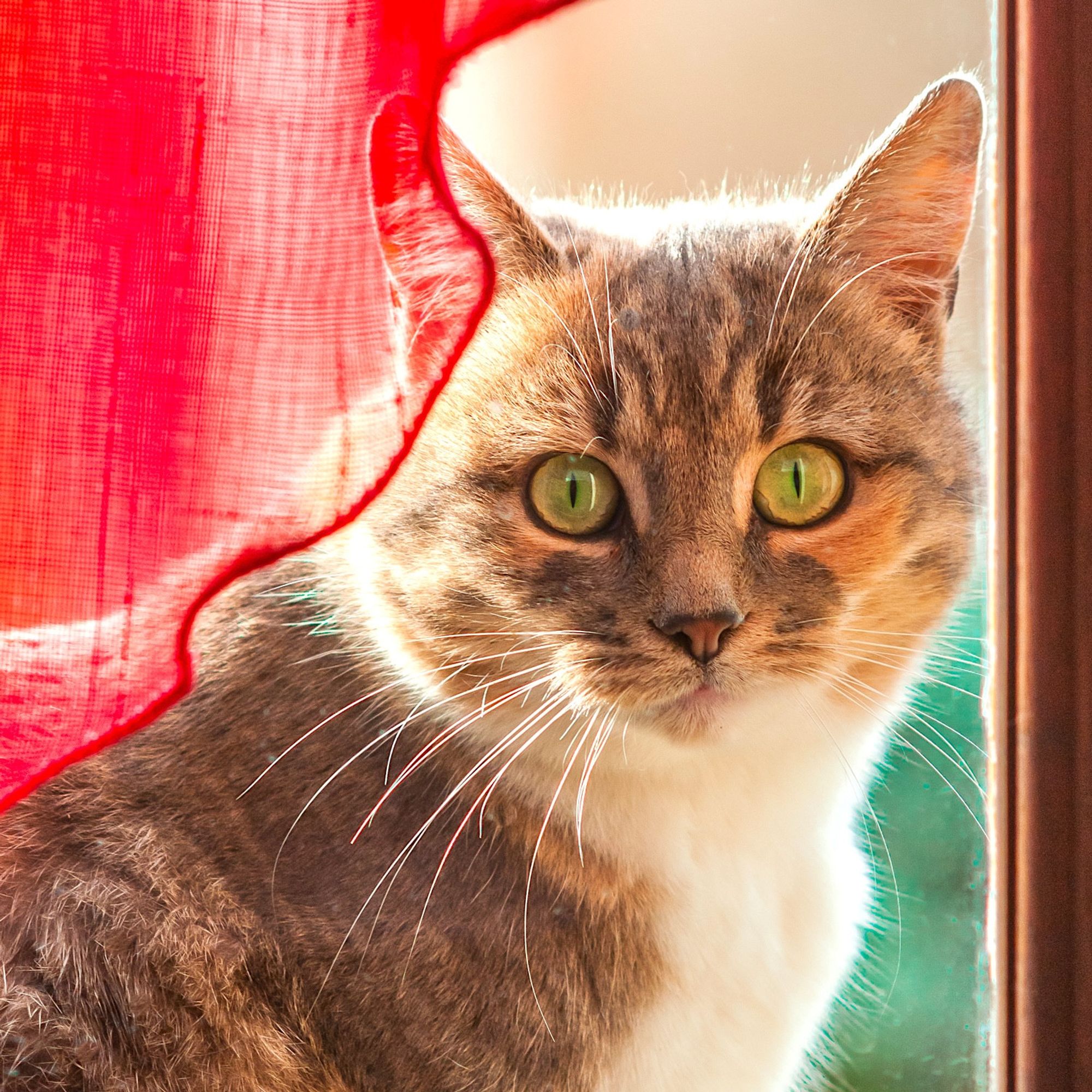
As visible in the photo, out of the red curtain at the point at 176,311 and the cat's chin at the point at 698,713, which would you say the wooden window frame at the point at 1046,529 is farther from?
the red curtain at the point at 176,311

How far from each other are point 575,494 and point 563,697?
15 cm

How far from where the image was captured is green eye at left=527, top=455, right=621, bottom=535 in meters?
0.81

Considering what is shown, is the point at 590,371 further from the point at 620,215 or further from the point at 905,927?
the point at 905,927

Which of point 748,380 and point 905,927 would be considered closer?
point 748,380

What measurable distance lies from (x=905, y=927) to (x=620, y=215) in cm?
67

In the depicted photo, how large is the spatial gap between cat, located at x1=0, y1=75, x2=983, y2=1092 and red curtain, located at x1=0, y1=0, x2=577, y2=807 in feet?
0.40

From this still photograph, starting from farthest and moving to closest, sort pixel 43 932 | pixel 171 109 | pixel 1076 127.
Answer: pixel 1076 127 → pixel 43 932 → pixel 171 109

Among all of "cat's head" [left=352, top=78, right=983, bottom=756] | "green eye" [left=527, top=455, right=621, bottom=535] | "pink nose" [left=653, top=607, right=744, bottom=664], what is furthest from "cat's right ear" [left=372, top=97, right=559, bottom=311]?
"pink nose" [left=653, top=607, right=744, bottom=664]

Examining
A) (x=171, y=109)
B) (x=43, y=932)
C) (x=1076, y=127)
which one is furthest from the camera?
(x=1076, y=127)

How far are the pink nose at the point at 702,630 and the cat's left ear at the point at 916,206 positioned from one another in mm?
314

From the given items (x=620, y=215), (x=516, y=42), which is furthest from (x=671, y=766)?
(x=516, y=42)

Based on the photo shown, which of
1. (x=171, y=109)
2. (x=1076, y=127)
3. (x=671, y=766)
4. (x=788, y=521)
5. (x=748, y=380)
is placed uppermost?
(x=1076, y=127)

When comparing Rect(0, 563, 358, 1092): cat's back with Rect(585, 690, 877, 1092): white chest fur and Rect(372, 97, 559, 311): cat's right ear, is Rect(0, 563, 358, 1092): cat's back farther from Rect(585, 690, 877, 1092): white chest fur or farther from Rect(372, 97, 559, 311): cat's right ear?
Rect(372, 97, 559, 311): cat's right ear

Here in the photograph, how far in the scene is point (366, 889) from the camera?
Result: 0.81m
